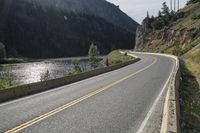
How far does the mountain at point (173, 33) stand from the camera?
83.2 metres

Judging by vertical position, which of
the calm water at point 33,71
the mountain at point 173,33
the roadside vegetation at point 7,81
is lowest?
the calm water at point 33,71

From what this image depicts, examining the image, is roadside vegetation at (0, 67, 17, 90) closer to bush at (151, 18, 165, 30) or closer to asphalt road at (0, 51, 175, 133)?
asphalt road at (0, 51, 175, 133)

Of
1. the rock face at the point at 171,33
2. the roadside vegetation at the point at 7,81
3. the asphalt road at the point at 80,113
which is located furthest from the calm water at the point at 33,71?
the asphalt road at the point at 80,113

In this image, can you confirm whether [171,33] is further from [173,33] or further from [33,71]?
[33,71]

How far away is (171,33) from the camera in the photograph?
316 feet

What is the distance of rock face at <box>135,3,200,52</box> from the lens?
87062mm

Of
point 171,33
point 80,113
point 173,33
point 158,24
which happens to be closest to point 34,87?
point 80,113

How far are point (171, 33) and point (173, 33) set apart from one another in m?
1.41

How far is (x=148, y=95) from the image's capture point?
17.8 meters

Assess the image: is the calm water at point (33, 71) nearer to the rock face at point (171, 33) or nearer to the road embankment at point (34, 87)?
the road embankment at point (34, 87)

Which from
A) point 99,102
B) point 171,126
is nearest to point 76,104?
point 99,102

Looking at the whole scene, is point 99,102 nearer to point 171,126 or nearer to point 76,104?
point 76,104

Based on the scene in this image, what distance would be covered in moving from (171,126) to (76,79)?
2015cm

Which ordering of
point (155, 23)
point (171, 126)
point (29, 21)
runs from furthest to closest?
point (29, 21), point (155, 23), point (171, 126)
